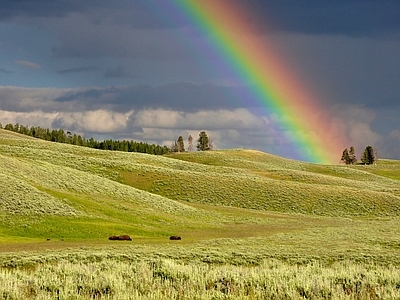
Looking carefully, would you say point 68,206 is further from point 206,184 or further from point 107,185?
point 206,184

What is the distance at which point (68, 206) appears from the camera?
55375 millimetres

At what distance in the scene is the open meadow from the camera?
68.1 feet

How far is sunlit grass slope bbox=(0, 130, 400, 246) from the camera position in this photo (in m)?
50.8

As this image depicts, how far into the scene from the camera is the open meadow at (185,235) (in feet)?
68.1

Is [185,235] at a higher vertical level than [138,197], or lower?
lower

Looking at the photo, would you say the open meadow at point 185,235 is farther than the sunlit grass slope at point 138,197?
No

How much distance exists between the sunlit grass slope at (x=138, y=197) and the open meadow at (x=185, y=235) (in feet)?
0.62

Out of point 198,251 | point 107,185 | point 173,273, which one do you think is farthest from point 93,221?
point 173,273

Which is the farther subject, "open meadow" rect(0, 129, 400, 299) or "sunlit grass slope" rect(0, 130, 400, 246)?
"sunlit grass slope" rect(0, 130, 400, 246)

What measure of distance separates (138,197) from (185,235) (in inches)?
856

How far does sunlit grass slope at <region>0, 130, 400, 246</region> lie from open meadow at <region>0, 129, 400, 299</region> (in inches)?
7.5

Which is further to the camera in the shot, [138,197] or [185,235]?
[138,197]

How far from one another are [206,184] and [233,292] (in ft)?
240

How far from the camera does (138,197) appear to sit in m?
71.4
